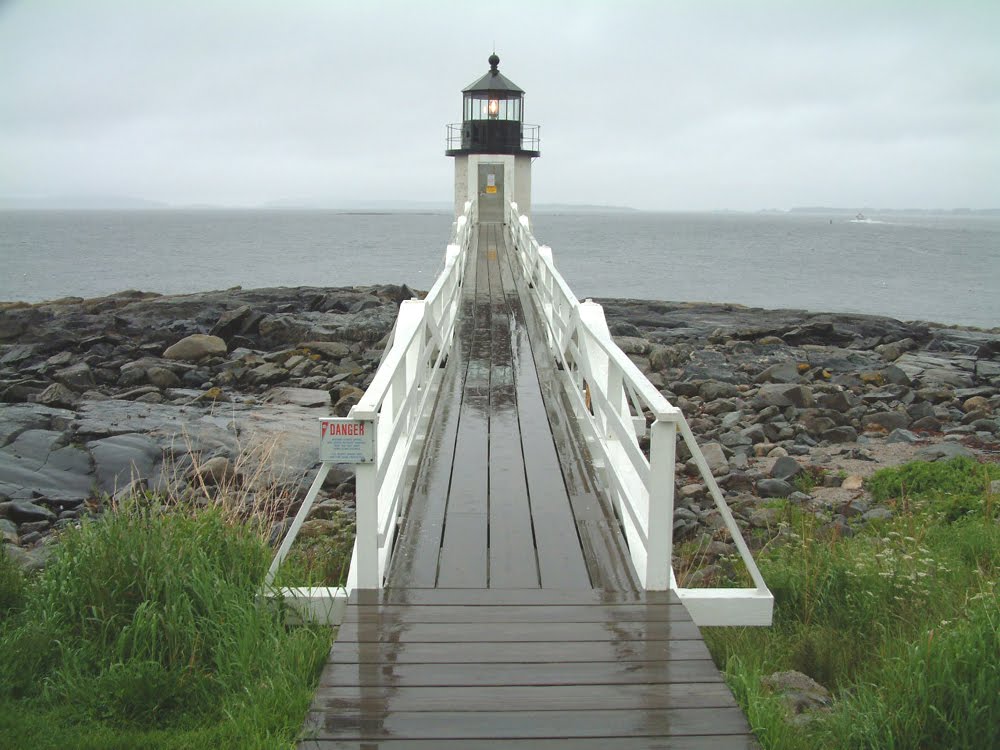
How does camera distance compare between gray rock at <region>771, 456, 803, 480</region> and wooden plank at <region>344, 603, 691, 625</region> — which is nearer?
wooden plank at <region>344, 603, 691, 625</region>

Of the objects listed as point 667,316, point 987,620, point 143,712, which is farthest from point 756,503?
point 667,316

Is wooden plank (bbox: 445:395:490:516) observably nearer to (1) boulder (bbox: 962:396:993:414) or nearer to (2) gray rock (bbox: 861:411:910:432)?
(2) gray rock (bbox: 861:411:910:432)

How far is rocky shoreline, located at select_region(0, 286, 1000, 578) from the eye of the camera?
409 inches

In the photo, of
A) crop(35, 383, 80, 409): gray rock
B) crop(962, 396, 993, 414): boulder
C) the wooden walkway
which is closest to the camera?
the wooden walkway

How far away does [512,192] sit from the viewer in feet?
99.0

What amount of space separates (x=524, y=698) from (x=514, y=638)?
0.51 meters

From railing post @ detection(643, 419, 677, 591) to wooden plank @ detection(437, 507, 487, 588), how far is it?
865mm

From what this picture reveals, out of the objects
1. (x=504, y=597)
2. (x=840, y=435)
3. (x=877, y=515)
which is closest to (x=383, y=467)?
(x=504, y=597)

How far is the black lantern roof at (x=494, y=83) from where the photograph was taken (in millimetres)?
30375

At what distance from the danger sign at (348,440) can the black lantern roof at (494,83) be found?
27.4m

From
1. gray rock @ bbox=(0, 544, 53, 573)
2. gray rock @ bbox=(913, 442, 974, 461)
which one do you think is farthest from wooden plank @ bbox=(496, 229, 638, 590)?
gray rock @ bbox=(913, 442, 974, 461)

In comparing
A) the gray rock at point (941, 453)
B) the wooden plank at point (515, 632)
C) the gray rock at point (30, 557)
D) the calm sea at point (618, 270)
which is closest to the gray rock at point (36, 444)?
the gray rock at point (30, 557)

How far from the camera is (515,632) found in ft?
14.3

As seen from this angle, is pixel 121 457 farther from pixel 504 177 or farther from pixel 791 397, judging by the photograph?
pixel 504 177
